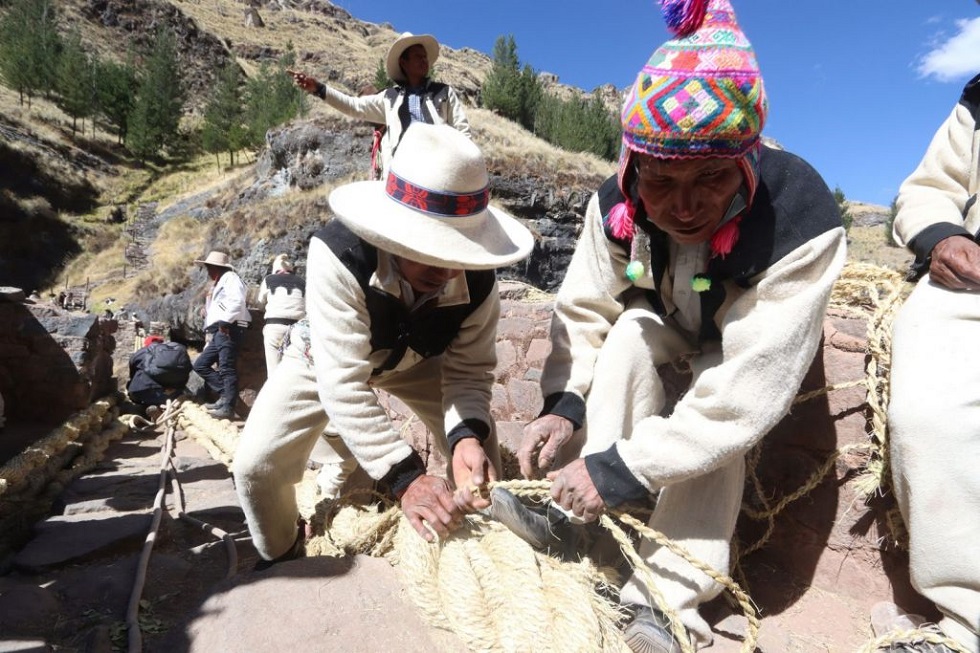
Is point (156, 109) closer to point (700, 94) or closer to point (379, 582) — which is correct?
point (379, 582)

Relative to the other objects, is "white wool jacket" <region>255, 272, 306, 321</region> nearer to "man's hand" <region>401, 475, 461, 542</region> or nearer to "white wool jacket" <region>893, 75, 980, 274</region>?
"man's hand" <region>401, 475, 461, 542</region>

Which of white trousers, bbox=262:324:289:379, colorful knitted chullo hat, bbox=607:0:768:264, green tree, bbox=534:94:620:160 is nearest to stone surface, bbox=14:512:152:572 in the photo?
white trousers, bbox=262:324:289:379

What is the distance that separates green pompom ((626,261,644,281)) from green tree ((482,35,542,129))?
40628 mm

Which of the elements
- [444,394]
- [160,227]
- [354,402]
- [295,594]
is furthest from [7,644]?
[160,227]

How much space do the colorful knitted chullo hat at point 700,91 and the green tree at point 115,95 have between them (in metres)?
41.9

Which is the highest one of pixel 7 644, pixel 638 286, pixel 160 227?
pixel 160 227

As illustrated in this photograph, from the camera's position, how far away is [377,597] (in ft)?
5.26

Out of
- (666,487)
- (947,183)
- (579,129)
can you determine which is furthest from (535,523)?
(579,129)

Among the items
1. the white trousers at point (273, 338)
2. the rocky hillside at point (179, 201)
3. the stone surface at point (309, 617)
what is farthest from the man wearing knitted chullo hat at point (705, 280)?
the rocky hillside at point (179, 201)

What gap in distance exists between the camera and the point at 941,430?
52.7 inches

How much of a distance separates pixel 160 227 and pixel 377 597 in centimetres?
2998

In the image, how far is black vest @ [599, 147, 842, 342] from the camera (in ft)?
4.89

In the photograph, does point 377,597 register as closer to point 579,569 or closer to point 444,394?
point 579,569

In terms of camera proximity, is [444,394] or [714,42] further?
[444,394]
